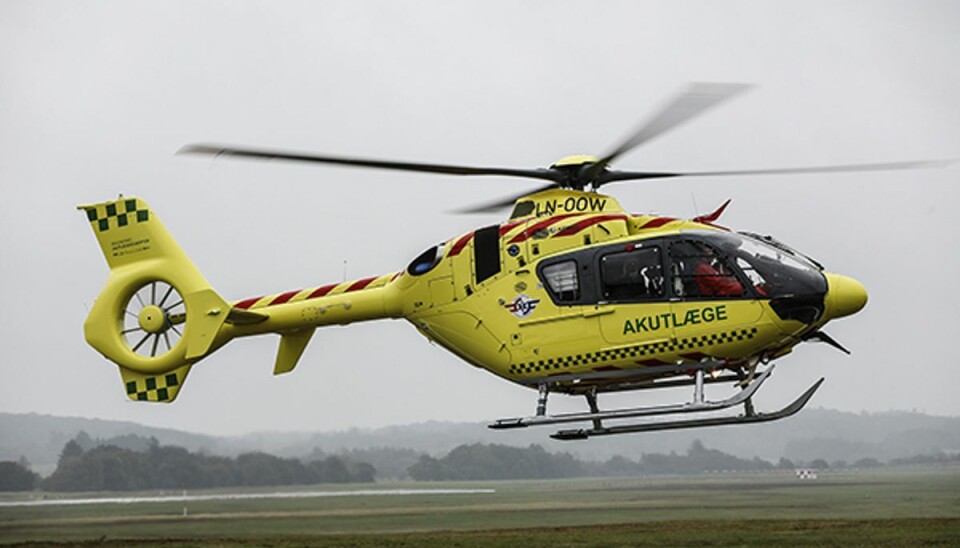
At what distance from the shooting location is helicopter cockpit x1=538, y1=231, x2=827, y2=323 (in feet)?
→ 32.8

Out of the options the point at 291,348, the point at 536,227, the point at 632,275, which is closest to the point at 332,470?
the point at 291,348

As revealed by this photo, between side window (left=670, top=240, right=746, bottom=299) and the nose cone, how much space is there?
0.75 metres

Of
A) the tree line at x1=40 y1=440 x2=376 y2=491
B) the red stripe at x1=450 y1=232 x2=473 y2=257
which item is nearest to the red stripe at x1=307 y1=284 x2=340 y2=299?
the red stripe at x1=450 y1=232 x2=473 y2=257

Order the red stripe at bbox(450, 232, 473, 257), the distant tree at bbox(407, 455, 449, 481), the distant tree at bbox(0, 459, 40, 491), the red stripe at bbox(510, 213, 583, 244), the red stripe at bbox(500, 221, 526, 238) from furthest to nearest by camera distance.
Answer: the distant tree at bbox(407, 455, 449, 481) → the distant tree at bbox(0, 459, 40, 491) → the red stripe at bbox(450, 232, 473, 257) → the red stripe at bbox(500, 221, 526, 238) → the red stripe at bbox(510, 213, 583, 244)

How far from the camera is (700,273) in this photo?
10.2 metres

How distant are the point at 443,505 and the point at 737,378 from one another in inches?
903

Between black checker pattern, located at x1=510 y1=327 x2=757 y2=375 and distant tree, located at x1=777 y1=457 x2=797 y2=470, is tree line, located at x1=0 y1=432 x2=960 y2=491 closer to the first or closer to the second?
distant tree, located at x1=777 y1=457 x2=797 y2=470

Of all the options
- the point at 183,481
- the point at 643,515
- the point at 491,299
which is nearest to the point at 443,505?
the point at 643,515

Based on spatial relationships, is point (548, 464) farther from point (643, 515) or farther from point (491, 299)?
point (491, 299)

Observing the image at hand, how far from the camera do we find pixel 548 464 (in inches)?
1583

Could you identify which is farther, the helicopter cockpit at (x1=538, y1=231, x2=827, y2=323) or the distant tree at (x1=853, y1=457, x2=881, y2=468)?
the distant tree at (x1=853, y1=457, x2=881, y2=468)

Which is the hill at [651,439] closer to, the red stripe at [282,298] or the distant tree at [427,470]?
the distant tree at [427,470]

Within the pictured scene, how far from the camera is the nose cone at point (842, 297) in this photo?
9.98 metres

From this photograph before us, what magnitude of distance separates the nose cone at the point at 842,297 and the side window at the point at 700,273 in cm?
75
